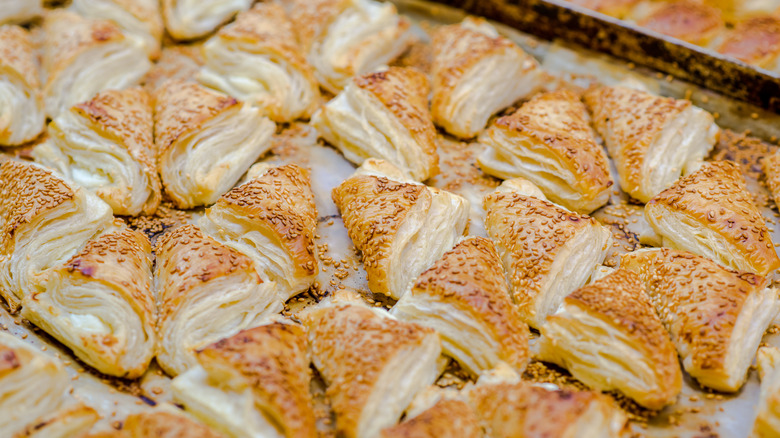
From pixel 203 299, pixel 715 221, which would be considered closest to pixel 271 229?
pixel 203 299

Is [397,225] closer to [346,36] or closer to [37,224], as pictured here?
[37,224]

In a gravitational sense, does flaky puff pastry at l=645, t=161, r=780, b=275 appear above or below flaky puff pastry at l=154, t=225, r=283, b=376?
above

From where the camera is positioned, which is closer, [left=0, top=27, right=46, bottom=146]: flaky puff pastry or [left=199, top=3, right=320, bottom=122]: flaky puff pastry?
[left=0, top=27, right=46, bottom=146]: flaky puff pastry

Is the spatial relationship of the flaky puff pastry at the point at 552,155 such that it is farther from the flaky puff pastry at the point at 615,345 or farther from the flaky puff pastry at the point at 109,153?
the flaky puff pastry at the point at 109,153

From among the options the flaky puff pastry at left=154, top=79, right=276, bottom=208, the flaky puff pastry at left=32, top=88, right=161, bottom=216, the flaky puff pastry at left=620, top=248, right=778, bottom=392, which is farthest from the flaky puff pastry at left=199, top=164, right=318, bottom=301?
the flaky puff pastry at left=620, top=248, right=778, bottom=392

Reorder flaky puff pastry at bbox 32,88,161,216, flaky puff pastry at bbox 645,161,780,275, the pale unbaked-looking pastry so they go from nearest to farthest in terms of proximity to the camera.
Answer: flaky puff pastry at bbox 645,161,780,275
flaky puff pastry at bbox 32,88,161,216
the pale unbaked-looking pastry

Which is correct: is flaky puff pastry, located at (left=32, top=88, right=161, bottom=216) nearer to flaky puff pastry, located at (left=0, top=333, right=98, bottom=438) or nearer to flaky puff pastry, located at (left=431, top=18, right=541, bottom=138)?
flaky puff pastry, located at (left=0, top=333, right=98, bottom=438)

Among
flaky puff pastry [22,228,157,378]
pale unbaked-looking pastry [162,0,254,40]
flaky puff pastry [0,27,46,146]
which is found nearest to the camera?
flaky puff pastry [22,228,157,378]

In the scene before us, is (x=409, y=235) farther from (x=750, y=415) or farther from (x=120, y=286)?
(x=750, y=415)
